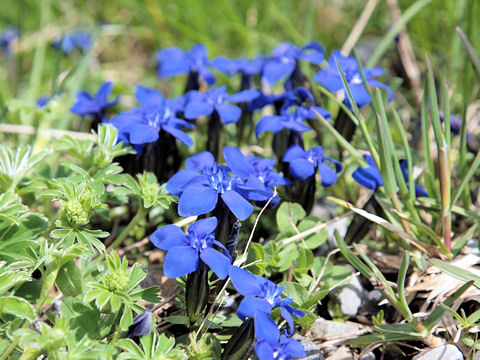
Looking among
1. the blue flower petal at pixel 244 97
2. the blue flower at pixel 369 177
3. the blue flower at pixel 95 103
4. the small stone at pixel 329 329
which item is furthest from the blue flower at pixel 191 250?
the blue flower at pixel 95 103

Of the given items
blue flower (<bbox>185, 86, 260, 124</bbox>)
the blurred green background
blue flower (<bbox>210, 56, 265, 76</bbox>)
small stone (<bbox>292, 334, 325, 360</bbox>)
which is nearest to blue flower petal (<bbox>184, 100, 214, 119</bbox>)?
blue flower (<bbox>185, 86, 260, 124</bbox>)

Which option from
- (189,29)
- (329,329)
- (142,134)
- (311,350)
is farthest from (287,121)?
(189,29)

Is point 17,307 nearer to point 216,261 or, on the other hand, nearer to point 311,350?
point 216,261

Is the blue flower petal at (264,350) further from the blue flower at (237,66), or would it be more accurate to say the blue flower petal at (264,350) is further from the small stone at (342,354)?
the blue flower at (237,66)

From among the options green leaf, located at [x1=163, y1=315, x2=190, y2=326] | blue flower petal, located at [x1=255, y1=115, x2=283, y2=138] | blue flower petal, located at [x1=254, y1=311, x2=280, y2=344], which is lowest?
green leaf, located at [x1=163, y1=315, x2=190, y2=326]

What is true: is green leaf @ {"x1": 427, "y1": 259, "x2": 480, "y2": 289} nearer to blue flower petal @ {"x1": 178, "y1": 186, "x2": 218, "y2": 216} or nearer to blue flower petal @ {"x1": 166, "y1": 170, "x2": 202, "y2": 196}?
blue flower petal @ {"x1": 178, "y1": 186, "x2": 218, "y2": 216}

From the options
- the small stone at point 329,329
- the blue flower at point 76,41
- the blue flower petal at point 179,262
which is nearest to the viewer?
the blue flower petal at point 179,262

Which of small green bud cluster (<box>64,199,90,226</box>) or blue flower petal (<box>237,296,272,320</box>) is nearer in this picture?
blue flower petal (<box>237,296,272,320</box>)
